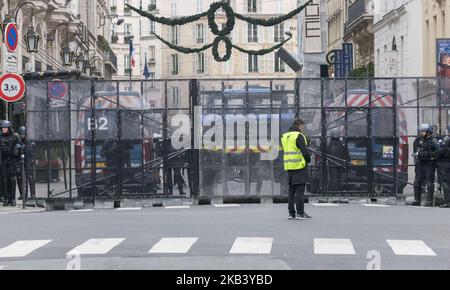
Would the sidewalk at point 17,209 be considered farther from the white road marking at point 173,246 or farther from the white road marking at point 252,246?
the white road marking at point 252,246

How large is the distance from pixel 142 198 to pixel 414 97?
636cm

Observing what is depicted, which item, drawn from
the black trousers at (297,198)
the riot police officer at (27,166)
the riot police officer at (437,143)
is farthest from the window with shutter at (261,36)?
the black trousers at (297,198)

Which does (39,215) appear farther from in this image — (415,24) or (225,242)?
(415,24)

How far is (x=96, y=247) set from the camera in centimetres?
1720

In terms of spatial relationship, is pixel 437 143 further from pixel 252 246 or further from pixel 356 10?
pixel 356 10

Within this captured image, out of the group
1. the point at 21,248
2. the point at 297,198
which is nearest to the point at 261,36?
the point at 297,198

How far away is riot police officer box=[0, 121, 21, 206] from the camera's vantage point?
29047mm

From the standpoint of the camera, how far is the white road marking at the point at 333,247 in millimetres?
16391

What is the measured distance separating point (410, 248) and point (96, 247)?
4.03m

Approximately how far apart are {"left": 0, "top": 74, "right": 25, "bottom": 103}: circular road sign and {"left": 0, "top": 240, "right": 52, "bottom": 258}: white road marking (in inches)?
408

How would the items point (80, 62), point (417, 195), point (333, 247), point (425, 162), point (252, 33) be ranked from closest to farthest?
1. point (333, 247)
2. point (425, 162)
3. point (417, 195)
4. point (80, 62)
5. point (252, 33)

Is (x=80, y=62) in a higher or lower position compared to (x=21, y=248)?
higher

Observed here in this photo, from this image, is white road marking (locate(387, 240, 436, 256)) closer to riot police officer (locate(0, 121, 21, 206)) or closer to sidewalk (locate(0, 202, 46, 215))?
sidewalk (locate(0, 202, 46, 215))

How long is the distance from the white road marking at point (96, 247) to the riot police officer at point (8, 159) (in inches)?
440
